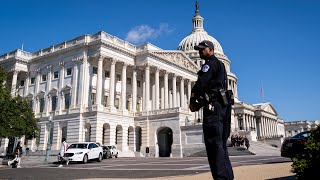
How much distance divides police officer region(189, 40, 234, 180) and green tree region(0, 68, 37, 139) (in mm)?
34580

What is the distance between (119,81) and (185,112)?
1398 centimetres

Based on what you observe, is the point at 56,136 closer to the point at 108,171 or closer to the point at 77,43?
the point at 77,43

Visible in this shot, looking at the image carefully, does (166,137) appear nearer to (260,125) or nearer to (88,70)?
(88,70)

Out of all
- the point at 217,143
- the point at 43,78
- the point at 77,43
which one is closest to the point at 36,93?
the point at 43,78

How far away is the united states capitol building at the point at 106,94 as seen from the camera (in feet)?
153

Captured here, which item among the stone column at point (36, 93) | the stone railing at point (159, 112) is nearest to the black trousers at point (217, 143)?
A: the stone railing at point (159, 112)

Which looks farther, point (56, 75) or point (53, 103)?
point (56, 75)

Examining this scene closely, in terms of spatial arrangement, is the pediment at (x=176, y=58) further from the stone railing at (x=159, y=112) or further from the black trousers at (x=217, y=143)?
the black trousers at (x=217, y=143)

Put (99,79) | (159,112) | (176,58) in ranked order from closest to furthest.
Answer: (99,79) < (159,112) < (176,58)

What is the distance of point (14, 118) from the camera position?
37094 mm

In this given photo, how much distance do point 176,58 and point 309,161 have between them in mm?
56031

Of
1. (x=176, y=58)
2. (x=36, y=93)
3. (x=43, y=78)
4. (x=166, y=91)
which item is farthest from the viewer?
(x=176, y=58)

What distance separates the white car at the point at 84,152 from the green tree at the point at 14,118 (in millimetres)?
11632

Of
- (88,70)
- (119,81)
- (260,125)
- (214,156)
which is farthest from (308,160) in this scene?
(260,125)
